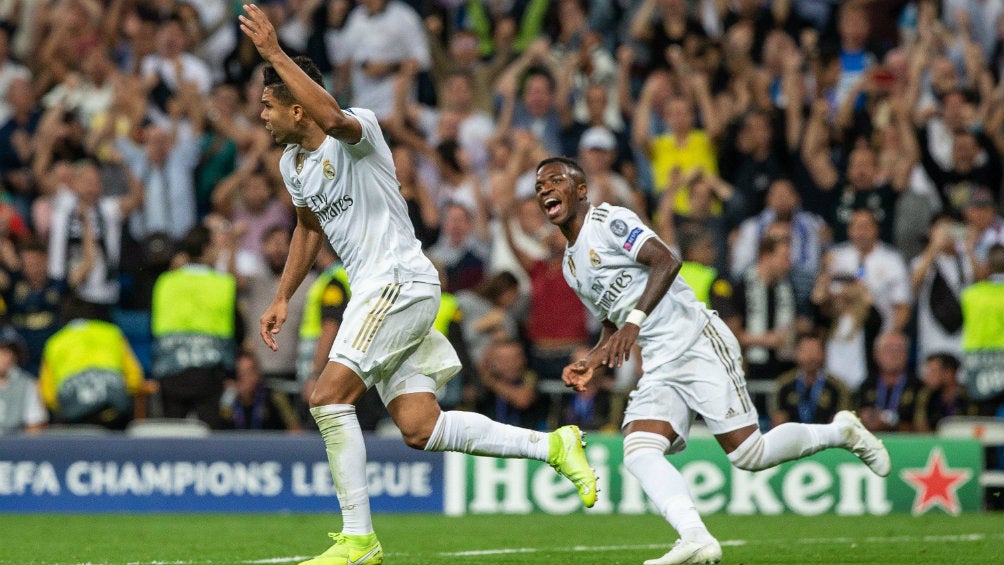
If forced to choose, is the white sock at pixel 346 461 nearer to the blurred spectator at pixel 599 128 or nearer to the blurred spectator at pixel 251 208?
the blurred spectator at pixel 251 208

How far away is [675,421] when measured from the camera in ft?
27.2

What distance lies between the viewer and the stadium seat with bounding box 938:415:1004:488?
499 inches

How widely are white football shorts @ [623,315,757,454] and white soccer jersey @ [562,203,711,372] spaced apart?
0.23 ft

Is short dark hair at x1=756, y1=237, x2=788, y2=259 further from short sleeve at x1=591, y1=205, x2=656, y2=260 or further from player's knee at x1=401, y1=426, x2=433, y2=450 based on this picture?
player's knee at x1=401, y1=426, x2=433, y2=450

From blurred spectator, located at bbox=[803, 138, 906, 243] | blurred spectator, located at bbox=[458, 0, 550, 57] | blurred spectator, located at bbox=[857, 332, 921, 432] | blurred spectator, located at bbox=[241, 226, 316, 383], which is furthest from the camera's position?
blurred spectator, located at bbox=[458, 0, 550, 57]

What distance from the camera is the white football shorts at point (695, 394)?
27.2 feet

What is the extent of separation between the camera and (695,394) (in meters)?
8.33

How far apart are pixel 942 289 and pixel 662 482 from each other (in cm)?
692

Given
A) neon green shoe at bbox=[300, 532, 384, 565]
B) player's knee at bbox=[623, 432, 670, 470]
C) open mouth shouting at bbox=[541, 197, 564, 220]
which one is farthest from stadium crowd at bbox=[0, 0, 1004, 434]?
neon green shoe at bbox=[300, 532, 384, 565]

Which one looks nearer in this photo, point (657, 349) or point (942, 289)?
point (657, 349)

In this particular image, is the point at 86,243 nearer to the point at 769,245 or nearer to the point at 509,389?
the point at 509,389

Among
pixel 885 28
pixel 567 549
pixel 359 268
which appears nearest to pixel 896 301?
pixel 885 28

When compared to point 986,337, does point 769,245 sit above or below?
above

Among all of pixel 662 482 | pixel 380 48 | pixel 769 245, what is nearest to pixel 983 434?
pixel 769 245
